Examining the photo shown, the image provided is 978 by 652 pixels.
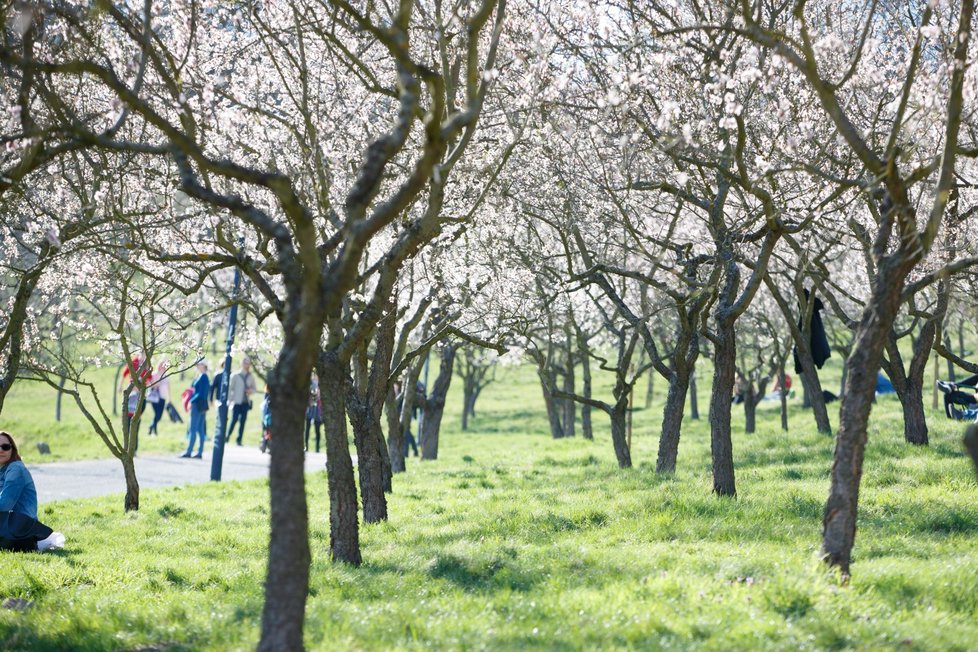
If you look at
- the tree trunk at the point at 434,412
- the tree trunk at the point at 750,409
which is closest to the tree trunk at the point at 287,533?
the tree trunk at the point at 434,412

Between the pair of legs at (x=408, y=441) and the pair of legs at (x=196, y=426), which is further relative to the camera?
the pair of legs at (x=408, y=441)

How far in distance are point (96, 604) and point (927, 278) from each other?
23.2 ft

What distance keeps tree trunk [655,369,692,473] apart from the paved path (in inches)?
339

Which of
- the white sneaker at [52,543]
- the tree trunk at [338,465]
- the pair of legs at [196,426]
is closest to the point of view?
the tree trunk at [338,465]

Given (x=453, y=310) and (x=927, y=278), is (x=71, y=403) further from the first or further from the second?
(x=927, y=278)

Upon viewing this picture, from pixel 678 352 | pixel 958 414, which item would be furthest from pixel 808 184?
pixel 958 414

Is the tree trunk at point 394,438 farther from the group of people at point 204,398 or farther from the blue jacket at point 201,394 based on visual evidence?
the blue jacket at point 201,394

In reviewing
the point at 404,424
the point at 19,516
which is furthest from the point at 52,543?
the point at 404,424

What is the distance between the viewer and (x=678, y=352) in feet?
46.0

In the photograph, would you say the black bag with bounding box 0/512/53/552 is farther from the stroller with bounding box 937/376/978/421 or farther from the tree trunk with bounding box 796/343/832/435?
the stroller with bounding box 937/376/978/421

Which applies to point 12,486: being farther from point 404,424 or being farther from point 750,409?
point 750,409

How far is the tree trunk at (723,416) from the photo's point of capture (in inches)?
467

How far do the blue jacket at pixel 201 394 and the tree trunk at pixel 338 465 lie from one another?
52.0ft

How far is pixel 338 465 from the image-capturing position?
9336 millimetres
